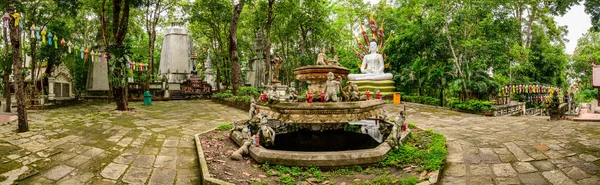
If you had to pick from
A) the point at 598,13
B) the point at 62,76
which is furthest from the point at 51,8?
the point at 598,13

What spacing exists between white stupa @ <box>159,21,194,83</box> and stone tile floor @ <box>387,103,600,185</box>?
2263 centimetres

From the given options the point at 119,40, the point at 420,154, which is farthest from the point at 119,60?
the point at 420,154

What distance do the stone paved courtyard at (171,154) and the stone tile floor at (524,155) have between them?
1 centimetres

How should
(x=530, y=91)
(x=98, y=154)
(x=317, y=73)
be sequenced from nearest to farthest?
(x=98, y=154)
(x=317, y=73)
(x=530, y=91)

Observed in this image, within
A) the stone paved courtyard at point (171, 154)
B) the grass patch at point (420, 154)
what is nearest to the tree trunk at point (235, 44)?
the stone paved courtyard at point (171, 154)

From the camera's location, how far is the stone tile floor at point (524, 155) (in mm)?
4586

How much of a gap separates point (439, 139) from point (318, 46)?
2041cm

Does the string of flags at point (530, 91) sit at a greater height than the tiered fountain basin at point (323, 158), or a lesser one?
greater

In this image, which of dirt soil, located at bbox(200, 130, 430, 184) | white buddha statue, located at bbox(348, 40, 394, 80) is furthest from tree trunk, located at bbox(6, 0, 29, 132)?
white buddha statue, located at bbox(348, 40, 394, 80)

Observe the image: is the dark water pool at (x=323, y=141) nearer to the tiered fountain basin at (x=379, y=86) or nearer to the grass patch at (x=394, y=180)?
the grass patch at (x=394, y=180)

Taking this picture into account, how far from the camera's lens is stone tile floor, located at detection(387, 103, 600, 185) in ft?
15.0

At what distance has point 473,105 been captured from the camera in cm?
1195

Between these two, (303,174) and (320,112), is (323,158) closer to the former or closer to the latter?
(303,174)

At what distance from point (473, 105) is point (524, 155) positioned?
7119 millimetres
